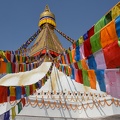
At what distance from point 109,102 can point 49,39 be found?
10738 mm

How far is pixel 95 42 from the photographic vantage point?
194 inches

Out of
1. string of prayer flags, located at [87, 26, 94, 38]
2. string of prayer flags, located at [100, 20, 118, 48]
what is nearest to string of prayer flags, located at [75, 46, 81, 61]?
string of prayer flags, located at [87, 26, 94, 38]

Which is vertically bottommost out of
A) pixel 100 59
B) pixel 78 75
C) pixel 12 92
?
pixel 12 92

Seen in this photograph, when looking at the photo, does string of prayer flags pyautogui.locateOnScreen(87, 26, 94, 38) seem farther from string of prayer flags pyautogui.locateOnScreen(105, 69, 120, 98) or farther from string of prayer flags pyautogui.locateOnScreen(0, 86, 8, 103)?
string of prayer flags pyautogui.locateOnScreen(0, 86, 8, 103)

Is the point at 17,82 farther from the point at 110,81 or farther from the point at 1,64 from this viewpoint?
the point at 110,81

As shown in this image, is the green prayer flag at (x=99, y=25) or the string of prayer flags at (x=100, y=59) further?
the string of prayer flags at (x=100, y=59)

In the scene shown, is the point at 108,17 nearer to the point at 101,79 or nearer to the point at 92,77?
the point at 101,79

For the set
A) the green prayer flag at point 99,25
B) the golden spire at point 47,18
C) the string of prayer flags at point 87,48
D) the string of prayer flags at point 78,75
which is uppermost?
the golden spire at point 47,18

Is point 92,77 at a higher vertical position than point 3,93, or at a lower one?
higher

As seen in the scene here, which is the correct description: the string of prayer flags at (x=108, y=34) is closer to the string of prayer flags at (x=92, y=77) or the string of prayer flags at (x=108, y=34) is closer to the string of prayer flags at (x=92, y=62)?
the string of prayer flags at (x=92, y=62)

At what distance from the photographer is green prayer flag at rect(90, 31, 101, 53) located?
480cm

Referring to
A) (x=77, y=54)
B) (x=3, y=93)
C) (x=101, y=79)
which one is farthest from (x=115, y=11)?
(x=3, y=93)

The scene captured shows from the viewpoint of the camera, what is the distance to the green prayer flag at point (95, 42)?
4.80 meters

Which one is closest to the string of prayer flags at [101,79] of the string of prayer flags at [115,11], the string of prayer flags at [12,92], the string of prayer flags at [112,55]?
the string of prayer flags at [112,55]
